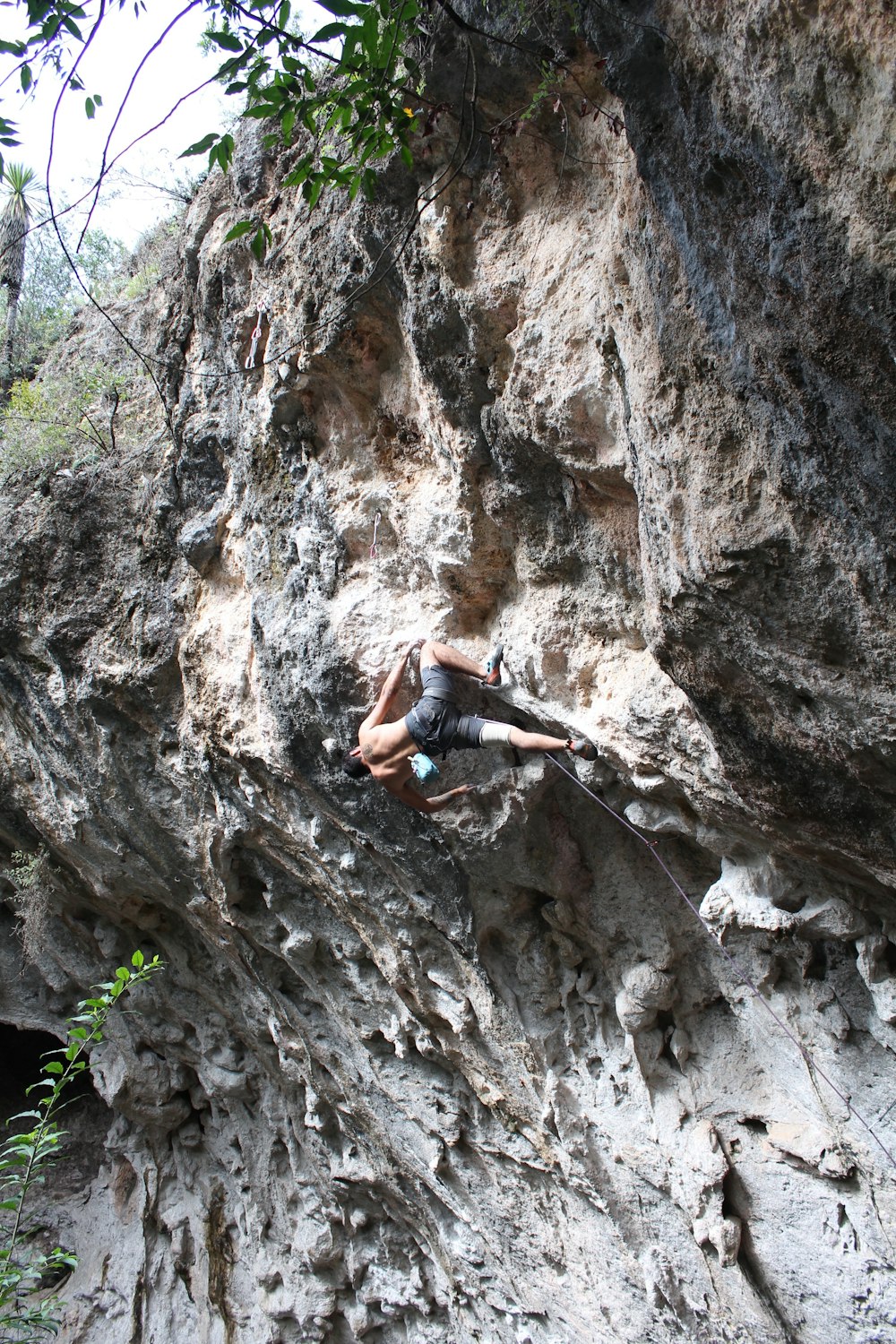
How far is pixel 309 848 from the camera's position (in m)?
4.96

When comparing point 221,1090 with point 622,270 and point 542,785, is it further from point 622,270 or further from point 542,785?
point 622,270

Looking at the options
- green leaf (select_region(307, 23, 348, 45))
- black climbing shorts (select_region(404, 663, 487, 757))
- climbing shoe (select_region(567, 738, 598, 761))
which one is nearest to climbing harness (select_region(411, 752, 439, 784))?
black climbing shorts (select_region(404, 663, 487, 757))

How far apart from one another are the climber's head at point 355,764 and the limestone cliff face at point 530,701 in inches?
7.4

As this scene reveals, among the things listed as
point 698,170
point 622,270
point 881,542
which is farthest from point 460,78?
point 881,542

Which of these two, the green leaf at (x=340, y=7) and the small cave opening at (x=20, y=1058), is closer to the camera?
the green leaf at (x=340, y=7)

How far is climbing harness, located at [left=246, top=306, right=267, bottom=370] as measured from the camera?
4527mm

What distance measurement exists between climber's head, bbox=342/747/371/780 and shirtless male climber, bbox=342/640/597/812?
9 centimetres

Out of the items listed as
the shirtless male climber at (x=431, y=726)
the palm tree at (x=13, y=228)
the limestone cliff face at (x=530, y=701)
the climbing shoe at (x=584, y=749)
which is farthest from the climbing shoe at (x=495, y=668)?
the palm tree at (x=13, y=228)

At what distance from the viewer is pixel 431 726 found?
12.7 ft

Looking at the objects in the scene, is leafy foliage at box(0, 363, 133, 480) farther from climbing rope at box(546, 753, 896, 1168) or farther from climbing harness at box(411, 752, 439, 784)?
climbing rope at box(546, 753, 896, 1168)

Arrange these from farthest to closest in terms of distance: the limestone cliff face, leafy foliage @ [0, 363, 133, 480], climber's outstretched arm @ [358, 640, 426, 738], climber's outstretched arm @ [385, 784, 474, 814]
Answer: leafy foliage @ [0, 363, 133, 480], climber's outstretched arm @ [385, 784, 474, 814], climber's outstretched arm @ [358, 640, 426, 738], the limestone cliff face

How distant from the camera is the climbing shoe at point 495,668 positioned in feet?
12.7

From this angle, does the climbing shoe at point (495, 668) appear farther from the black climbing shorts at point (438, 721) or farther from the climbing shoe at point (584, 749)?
the climbing shoe at point (584, 749)

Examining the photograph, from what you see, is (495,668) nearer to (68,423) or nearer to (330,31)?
(330,31)
